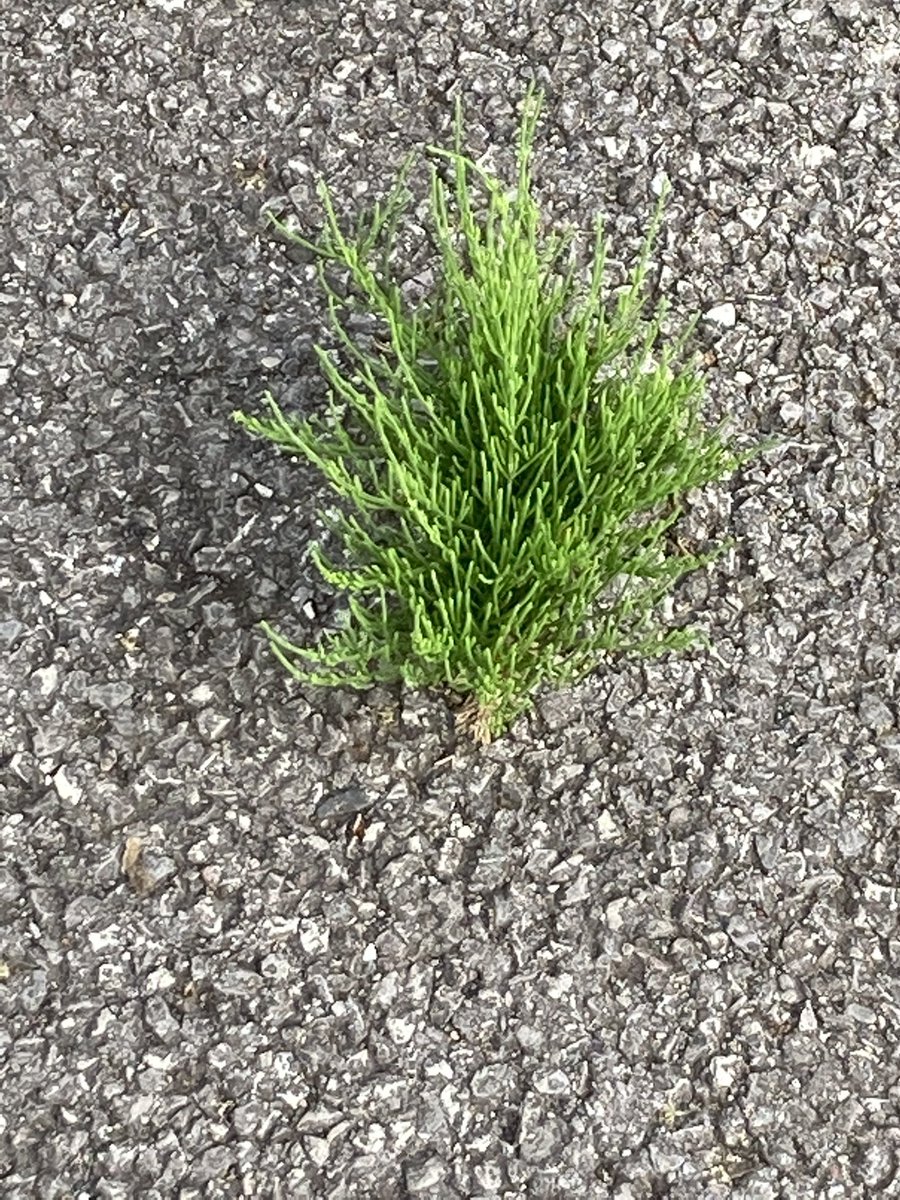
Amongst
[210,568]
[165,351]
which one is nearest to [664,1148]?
[210,568]

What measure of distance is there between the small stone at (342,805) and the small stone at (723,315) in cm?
87

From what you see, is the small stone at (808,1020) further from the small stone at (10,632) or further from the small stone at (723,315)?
the small stone at (10,632)

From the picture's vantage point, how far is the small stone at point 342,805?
1.90 metres

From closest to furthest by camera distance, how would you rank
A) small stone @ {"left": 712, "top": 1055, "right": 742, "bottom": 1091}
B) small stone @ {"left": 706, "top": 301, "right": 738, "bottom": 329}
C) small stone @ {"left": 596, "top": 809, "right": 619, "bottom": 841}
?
1. small stone @ {"left": 712, "top": 1055, "right": 742, "bottom": 1091}
2. small stone @ {"left": 596, "top": 809, "right": 619, "bottom": 841}
3. small stone @ {"left": 706, "top": 301, "right": 738, "bottom": 329}

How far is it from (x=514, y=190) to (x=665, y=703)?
0.82 metres

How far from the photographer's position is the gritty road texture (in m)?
1.75

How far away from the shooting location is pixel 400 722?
1960 millimetres

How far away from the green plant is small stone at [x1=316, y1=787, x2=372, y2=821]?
153 millimetres

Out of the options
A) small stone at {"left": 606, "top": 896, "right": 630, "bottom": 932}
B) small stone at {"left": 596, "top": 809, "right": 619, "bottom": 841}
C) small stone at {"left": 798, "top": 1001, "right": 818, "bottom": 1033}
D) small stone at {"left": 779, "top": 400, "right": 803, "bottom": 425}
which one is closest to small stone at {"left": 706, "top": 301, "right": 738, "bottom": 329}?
small stone at {"left": 779, "top": 400, "right": 803, "bottom": 425}

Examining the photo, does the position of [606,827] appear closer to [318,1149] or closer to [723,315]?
[318,1149]

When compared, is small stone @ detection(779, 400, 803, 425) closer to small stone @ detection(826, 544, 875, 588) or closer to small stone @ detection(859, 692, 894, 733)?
small stone @ detection(826, 544, 875, 588)

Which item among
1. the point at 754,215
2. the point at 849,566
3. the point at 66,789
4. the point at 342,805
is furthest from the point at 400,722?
the point at 754,215

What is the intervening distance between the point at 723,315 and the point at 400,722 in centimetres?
78

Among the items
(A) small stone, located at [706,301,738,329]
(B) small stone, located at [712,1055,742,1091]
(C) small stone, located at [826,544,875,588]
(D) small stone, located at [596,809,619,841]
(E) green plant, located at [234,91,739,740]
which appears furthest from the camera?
(A) small stone, located at [706,301,738,329]
